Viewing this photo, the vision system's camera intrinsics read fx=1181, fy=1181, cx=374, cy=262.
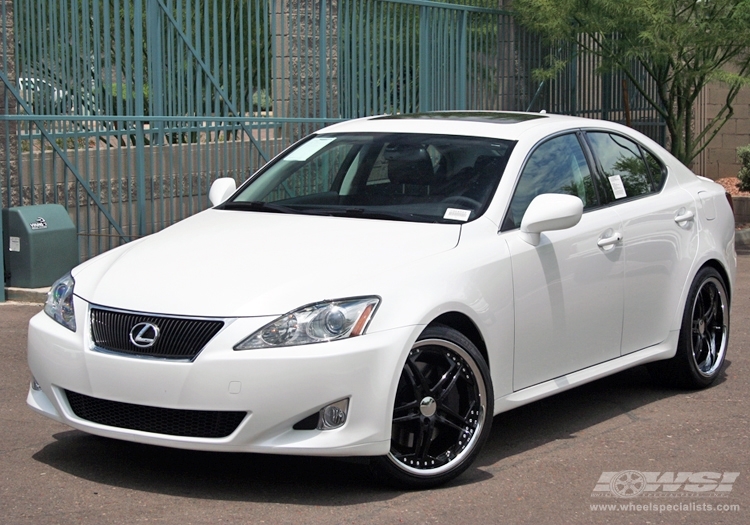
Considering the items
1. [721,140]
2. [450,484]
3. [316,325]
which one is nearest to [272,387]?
[316,325]

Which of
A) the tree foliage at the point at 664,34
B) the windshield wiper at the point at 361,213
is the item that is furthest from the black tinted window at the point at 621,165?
the tree foliage at the point at 664,34

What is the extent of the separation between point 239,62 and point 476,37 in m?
4.17

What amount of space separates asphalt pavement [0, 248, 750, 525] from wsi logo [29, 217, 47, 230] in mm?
3898

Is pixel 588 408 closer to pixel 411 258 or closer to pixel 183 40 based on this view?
pixel 411 258

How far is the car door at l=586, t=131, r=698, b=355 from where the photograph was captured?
21.1ft

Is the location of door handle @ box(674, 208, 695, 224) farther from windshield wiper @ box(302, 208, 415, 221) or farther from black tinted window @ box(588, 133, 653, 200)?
windshield wiper @ box(302, 208, 415, 221)

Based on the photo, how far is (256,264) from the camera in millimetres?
5121

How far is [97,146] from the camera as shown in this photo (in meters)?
11.2

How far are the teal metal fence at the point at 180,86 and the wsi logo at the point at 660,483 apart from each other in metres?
6.82

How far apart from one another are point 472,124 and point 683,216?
1.48 meters

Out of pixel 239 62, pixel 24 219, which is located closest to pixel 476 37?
pixel 239 62

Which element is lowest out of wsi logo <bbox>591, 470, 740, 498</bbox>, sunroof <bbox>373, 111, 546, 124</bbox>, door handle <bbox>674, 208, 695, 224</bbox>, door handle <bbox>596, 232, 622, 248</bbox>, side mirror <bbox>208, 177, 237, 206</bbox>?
wsi logo <bbox>591, 470, 740, 498</bbox>

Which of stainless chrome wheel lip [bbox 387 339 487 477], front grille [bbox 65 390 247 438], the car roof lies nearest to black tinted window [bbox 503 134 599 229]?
the car roof

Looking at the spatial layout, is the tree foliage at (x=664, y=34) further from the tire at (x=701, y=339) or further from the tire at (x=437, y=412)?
the tire at (x=437, y=412)
